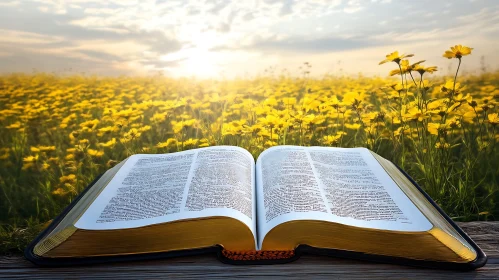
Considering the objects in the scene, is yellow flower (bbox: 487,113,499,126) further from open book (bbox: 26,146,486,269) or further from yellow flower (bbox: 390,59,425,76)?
open book (bbox: 26,146,486,269)

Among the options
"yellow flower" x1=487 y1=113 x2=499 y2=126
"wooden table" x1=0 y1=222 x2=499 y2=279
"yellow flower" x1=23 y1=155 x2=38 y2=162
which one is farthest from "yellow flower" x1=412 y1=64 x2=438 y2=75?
"yellow flower" x1=23 y1=155 x2=38 y2=162

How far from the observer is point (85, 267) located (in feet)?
2.33

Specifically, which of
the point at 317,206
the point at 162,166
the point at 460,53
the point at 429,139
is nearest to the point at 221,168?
the point at 162,166

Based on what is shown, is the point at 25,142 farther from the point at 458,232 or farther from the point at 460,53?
the point at 458,232

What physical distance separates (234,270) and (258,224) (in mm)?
90

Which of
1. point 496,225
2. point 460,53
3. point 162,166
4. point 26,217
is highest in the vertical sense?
point 460,53

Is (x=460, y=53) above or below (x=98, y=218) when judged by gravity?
above

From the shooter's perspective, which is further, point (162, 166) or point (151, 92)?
point (151, 92)

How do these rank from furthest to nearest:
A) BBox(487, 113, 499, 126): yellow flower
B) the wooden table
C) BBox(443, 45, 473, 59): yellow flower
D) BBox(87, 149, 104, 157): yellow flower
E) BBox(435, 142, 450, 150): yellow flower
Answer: BBox(87, 149, 104, 157): yellow flower
BBox(435, 142, 450, 150): yellow flower
BBox(487, 113, 499, 126): yellow flower
BBox(443, 45, 473, 59): yellow flower
the wooden table

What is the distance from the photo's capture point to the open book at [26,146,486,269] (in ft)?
2.30

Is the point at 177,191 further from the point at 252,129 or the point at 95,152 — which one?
the point at 95,152

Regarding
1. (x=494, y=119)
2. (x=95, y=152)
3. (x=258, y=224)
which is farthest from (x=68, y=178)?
(x=494, y=119)

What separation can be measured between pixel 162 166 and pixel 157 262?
0.95 feet

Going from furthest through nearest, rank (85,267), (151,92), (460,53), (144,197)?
(151,92)
(460,53)
(144,197)
(85,267)
